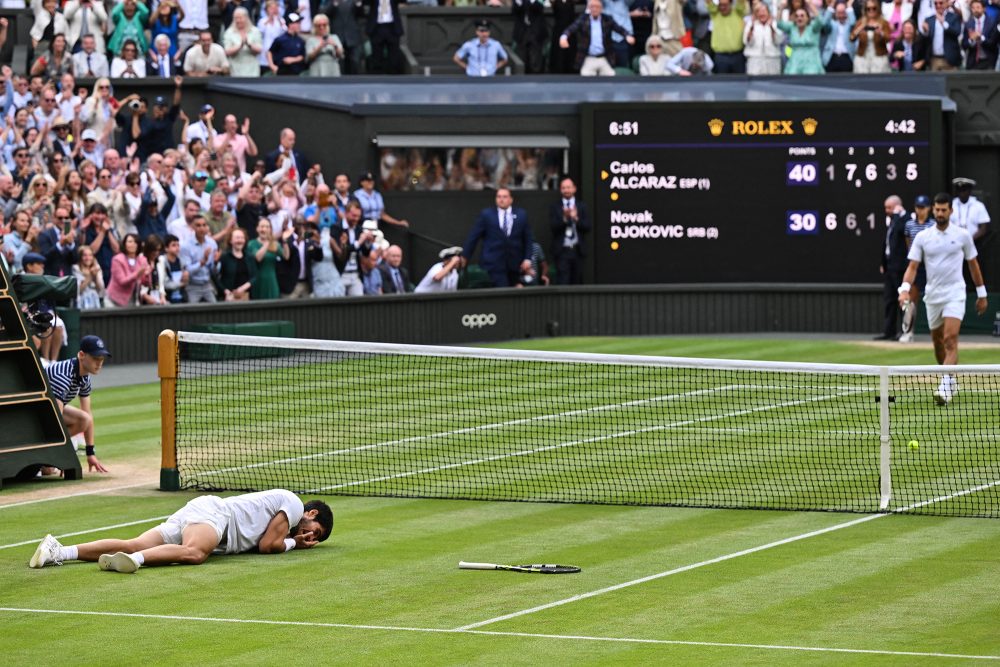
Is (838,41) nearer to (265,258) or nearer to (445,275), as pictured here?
(445,275)

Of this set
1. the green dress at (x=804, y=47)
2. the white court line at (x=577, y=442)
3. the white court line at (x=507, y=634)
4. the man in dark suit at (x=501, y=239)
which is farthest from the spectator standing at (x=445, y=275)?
the white court line at (x=507, y=634)

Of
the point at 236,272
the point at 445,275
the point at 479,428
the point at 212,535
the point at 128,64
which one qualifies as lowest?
the point at 479,428

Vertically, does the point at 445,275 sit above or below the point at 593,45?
below

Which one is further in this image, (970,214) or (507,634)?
(970,214)

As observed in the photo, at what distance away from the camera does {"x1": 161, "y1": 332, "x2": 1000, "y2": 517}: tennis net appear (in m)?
15.9

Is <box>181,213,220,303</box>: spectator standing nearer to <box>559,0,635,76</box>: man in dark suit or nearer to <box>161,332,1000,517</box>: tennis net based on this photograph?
<box>161,332,1000,517</box>: tennis net

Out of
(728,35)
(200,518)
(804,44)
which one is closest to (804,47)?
(804,44)

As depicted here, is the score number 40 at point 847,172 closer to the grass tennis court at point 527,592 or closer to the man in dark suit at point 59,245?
the man in dark suit at point 59,245

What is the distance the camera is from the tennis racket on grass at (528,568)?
1234 centimetres

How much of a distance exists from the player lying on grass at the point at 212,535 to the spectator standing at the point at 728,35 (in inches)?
879

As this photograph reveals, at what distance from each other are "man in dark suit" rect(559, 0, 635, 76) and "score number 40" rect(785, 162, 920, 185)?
4.24m

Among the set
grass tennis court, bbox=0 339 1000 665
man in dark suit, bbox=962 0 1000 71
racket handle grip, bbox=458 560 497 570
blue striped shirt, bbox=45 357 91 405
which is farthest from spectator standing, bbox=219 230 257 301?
racket handle grip, bbox=458 560 497 570

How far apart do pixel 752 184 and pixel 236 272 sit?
9396 millimetres

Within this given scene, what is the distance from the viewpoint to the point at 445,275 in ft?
100
